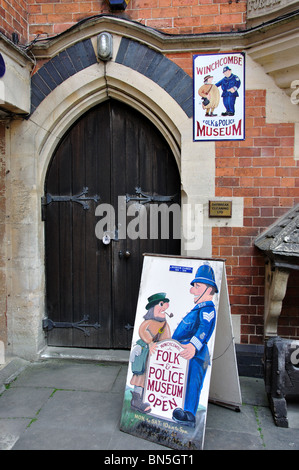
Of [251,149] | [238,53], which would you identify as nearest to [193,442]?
[251,149]

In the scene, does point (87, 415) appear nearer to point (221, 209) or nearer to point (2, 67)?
point (221, 209)

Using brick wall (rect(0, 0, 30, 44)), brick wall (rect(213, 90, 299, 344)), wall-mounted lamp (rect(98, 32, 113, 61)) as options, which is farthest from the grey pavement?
brick wall (rect(0, 0, 30, 44))

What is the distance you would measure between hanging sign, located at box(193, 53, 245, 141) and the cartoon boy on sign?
63.4 inches

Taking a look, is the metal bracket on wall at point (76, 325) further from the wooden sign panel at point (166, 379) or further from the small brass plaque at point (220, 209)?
the small brass plaque at point (220, 209)

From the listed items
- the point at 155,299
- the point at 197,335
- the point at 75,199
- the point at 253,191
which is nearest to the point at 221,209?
the point at 253,191

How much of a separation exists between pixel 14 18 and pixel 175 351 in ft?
11.6

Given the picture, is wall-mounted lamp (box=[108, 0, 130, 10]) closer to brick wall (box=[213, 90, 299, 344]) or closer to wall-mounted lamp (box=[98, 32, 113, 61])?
wall-mounted lamp (box=[98, 32, 113, 61])

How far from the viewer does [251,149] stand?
3.89 metres

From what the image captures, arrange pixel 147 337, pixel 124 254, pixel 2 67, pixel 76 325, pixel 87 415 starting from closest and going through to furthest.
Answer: pixel 147 337 → pixel 87 415 → pixel 2 67 → pixel 124 254 → pixel 76 325

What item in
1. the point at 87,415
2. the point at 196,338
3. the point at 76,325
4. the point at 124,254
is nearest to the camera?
the point at 196,338

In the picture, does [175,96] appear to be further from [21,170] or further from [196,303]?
[196,303]

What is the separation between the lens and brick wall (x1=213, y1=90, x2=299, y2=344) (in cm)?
387

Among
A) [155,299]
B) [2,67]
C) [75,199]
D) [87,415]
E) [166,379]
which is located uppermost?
[2,67]

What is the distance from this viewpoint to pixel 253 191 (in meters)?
3.90
